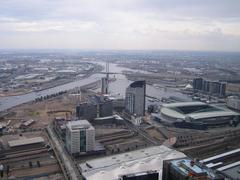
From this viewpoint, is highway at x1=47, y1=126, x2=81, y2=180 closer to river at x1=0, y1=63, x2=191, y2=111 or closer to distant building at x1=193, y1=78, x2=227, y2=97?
river at x1=0, y1=63, x2=191, y2=111

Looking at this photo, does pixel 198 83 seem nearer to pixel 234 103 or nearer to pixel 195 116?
pixel 234 103

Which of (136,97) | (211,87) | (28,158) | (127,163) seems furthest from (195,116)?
(211,87)

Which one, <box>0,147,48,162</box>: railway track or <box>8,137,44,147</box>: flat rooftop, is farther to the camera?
<box>8,137,44,147</box>: flat rooftop

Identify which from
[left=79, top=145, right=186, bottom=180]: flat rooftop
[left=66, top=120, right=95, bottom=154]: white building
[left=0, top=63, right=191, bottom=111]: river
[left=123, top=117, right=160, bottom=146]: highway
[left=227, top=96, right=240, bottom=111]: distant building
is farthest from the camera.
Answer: [left=0, top=63, right=191, bottom=111]: river

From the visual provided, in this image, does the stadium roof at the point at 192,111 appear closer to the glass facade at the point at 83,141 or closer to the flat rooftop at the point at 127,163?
the flat rooftop at the point at 127,163

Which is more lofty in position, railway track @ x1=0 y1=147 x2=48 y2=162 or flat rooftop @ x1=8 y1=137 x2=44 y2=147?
flat rooftop @ x1=8 y1=137 x2=44 y2=147

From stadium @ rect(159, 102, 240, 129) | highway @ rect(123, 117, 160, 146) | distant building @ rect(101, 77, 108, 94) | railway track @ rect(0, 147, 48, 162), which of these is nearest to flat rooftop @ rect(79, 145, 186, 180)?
highway @ rect(123, 117, 160, 146)

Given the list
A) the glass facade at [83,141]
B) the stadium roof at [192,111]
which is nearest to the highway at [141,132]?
the stadium roof at [192,111]
